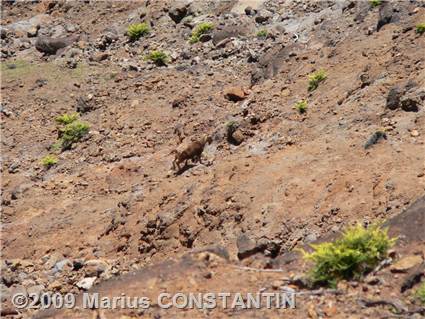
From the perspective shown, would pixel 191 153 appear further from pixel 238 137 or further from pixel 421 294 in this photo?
pixel 421 294

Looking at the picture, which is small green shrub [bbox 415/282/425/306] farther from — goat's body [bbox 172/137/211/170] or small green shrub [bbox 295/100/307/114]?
small green shrub [bbox 295/100/307/114]

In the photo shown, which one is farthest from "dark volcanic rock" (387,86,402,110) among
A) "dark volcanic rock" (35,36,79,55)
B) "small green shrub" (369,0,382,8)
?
"dark volcanic rock" (35,36,79,55)

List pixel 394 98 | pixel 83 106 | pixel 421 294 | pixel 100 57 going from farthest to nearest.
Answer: pixel 100 57
pixel 83 106
pixel 394 98
pixel 421 294

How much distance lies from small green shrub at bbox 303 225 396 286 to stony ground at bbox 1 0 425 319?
244 mm

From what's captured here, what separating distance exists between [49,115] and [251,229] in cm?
1247

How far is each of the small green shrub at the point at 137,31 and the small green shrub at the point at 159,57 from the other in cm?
274

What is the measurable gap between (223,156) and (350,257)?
24.5 ft

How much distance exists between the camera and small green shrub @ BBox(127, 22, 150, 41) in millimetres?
25453

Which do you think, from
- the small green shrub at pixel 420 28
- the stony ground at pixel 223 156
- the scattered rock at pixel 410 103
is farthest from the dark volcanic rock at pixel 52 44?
the scattered rock at pixel 410 103

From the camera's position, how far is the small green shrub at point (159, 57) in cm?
2273

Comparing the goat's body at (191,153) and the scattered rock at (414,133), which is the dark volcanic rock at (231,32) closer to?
the goat's body at (191,153)

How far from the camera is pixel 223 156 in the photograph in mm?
15508

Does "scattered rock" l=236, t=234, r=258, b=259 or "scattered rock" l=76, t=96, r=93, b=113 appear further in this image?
"scattered rock" l=76, t=96, r=93, b=113

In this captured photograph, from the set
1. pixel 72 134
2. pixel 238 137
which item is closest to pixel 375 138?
pixel 238 137
